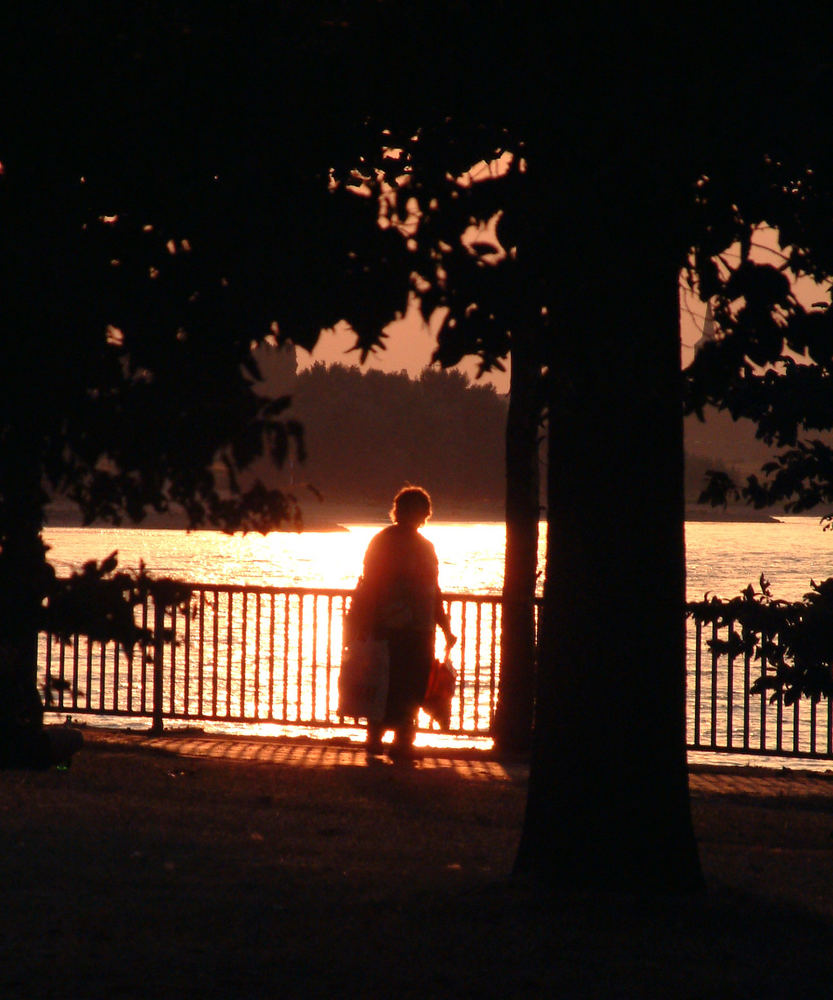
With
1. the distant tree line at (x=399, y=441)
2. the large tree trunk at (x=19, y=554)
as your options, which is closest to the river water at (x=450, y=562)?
the large tree trunk at (x=19, y=554)

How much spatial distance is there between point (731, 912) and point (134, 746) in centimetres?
624

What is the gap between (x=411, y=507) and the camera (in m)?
10.5

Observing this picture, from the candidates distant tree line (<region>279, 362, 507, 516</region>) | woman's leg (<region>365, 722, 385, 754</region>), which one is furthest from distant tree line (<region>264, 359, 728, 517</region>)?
woman's leg (<region>365, 722, 385, 754</region>)

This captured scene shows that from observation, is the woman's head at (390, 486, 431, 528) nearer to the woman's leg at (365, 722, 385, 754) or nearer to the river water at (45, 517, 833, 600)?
the woman's leg at (365, 722, 385, 754)

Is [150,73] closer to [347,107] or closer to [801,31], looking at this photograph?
[347,107]

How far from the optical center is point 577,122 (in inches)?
194

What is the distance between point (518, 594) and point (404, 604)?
5.04 ft

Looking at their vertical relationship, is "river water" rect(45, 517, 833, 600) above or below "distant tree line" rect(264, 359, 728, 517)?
below

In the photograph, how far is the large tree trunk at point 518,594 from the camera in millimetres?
11500

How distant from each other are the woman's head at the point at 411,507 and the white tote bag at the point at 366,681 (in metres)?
0.85

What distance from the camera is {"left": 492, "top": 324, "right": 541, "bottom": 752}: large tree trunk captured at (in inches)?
453

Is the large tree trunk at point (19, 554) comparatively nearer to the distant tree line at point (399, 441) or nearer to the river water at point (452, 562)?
the river water at point (452, 562)

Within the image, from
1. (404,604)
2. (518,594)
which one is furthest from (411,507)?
(518,594)

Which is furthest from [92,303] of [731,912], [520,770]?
[520,770]
